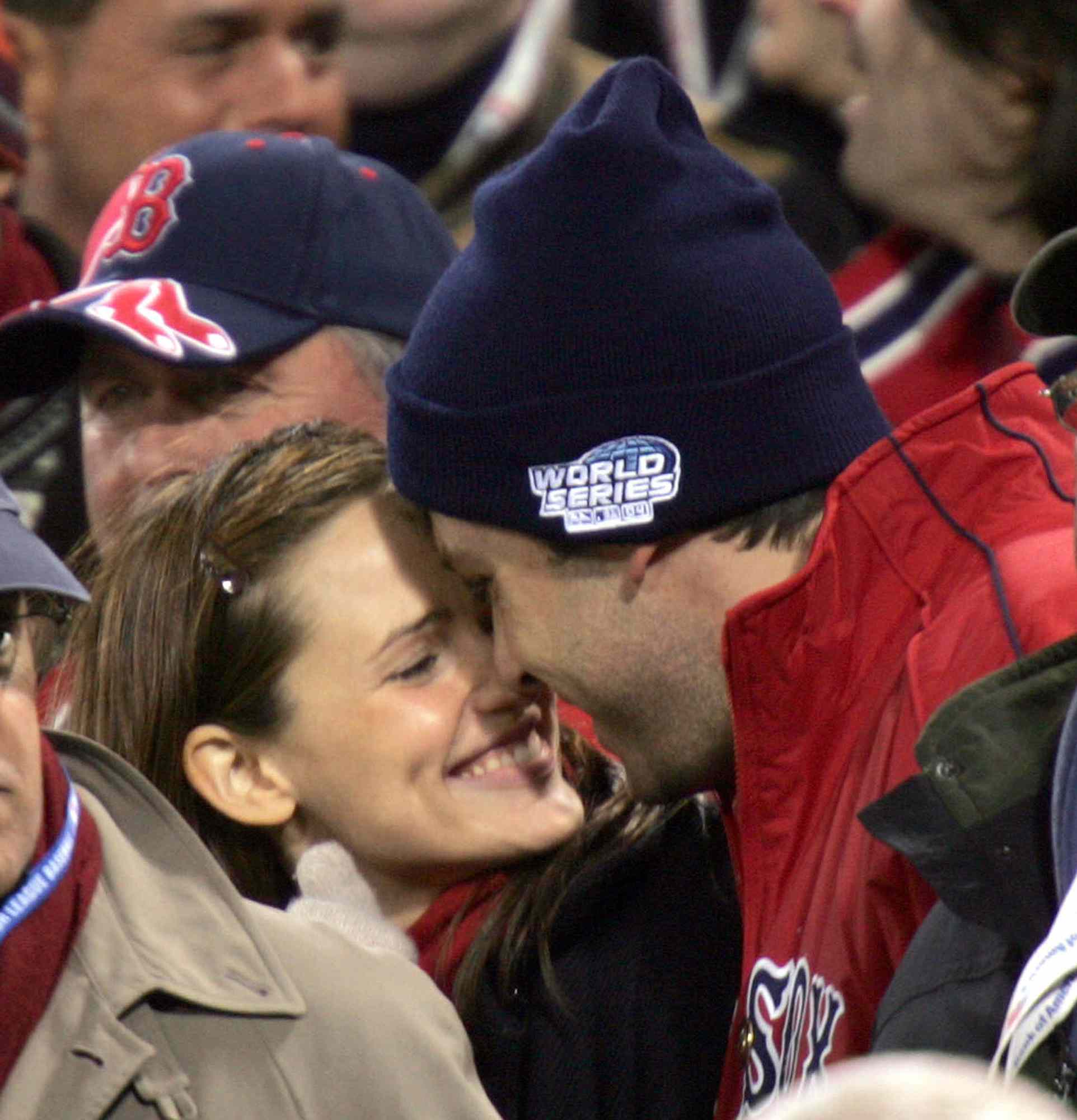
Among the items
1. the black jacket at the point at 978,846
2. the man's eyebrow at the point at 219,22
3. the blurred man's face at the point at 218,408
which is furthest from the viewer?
the man's eyebrow at the point at 219,22

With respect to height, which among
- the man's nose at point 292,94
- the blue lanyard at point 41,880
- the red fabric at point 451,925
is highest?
the blue lanyard at point 41,880

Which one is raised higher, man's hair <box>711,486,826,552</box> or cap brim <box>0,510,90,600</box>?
cap brim <box>0,510,90,600</box>

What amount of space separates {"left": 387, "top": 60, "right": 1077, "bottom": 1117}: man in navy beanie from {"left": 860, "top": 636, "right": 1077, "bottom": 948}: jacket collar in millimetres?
142

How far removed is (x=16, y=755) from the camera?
180cm

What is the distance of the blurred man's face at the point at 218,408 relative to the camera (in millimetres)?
2826

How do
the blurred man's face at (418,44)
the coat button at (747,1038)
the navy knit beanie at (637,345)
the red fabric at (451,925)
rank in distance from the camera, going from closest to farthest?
the coat button at (747,1038), the navy knit beanie at (637,345), the red fabric at (451,925), the blurred man's face at (418,44)

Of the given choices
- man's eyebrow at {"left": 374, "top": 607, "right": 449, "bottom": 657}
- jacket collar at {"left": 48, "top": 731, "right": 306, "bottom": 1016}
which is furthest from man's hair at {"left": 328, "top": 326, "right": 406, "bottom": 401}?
jacket collar at {"left": 48, "top": 731, "right": 306, "bottom": 1016}

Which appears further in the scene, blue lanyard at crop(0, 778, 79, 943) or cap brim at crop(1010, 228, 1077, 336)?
blue lanyard at crop(0, 778, 79, 943)

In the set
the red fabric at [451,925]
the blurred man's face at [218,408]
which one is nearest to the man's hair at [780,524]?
the red fabric at [451,925]

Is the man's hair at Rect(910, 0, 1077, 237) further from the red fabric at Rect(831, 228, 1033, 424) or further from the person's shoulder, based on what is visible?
the person's shoulder

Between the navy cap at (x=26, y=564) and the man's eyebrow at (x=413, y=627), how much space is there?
58 centimetres

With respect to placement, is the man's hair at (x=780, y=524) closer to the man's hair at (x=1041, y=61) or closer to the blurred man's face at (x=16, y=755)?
the blurred man's face at (x=16, y=755)

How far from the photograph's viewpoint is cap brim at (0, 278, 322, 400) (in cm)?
277

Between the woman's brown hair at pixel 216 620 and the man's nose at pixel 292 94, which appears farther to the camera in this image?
the man's nose at pixel 292 94
